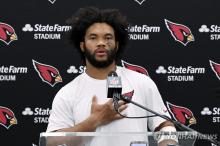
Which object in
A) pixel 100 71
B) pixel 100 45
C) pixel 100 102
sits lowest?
pixel 100 102

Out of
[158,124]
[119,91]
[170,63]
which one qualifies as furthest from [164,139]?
[170,63]

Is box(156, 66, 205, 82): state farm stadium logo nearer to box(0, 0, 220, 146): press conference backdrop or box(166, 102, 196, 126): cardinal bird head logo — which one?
box(0, 0, 220, 146): press conference backdrop

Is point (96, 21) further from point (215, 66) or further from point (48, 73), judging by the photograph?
point (215, 66)

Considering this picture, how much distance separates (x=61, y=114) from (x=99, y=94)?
203 mm

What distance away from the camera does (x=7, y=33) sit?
9.13 ft

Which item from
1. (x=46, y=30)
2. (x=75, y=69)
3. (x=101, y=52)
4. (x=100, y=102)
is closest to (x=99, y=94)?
(x=100, y=102)

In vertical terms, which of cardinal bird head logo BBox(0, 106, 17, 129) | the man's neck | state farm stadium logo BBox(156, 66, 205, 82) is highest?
state farm stadium logo BBox(156, 66, 205, 82)

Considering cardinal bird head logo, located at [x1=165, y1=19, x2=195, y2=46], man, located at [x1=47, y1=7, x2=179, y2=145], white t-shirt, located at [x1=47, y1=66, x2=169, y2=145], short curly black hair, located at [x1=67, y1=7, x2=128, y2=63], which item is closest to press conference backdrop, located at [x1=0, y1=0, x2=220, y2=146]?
cardinal bird head logo, located at [x1=165, y1=19, x2=195, y2=46]

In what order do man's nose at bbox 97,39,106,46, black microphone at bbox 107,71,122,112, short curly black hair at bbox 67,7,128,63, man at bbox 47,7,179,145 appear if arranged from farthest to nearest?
short curly black hair at bbox 67,7,128,63, man's nose at bbox 97,39,106,46, man at bbox 47,7,179,145, black microphone at bbox 107,71,122,112

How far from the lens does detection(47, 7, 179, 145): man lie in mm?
1853

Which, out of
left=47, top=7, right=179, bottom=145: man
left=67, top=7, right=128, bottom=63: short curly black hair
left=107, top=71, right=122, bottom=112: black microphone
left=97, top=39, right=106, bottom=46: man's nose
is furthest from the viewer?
left=67, top=7, right=128, bottom=63: short curly black hair

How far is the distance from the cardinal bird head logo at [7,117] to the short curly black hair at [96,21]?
0.81 m

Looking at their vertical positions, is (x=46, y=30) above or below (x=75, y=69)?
above

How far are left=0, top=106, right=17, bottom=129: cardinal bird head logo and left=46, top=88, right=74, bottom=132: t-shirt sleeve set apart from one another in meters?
0.91
